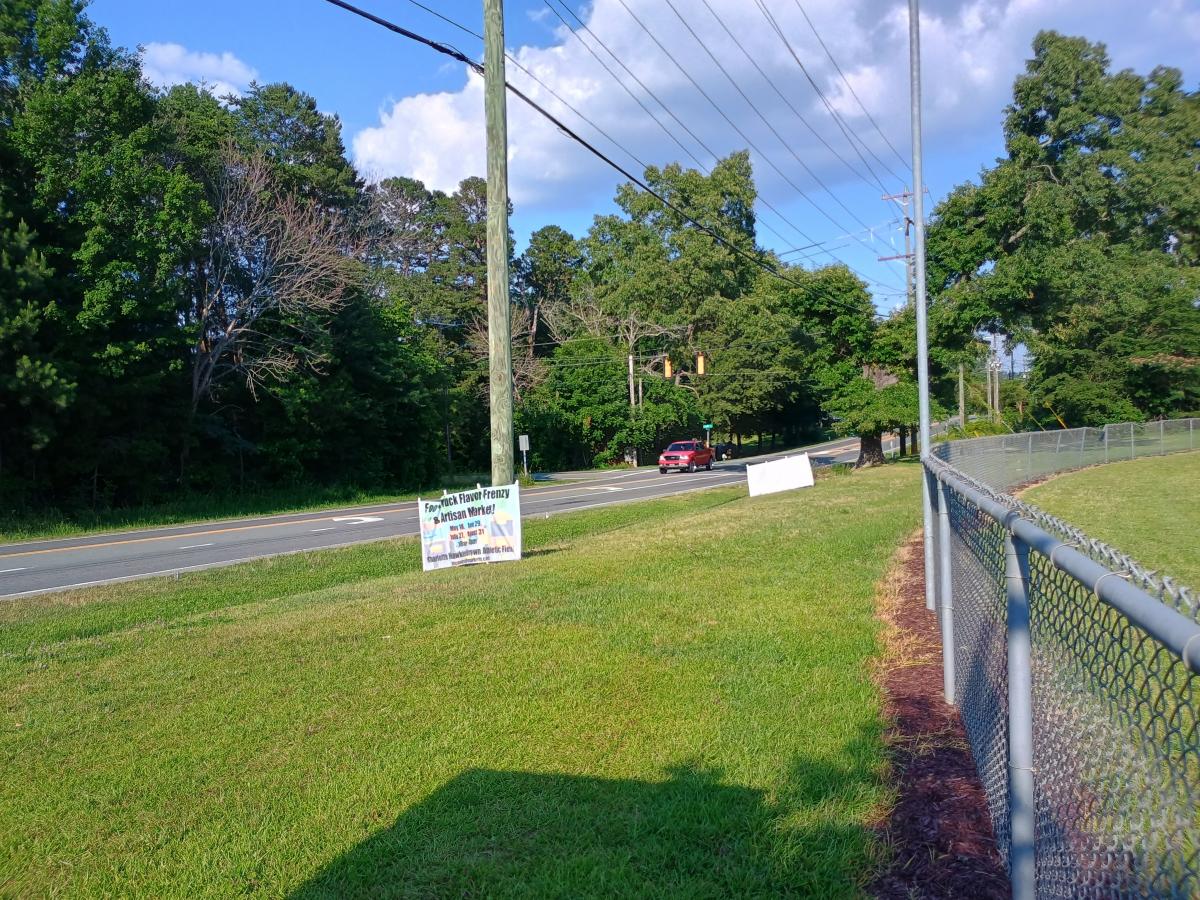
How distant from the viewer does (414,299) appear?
5397cm

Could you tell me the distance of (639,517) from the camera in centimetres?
2197

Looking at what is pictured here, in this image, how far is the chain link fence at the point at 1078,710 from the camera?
1790 mm

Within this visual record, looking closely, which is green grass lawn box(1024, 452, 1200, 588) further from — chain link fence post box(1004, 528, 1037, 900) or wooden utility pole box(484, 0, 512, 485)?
wooden utility pole box(484, 0, 512, 485)

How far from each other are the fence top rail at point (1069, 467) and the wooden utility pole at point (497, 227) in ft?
20.0

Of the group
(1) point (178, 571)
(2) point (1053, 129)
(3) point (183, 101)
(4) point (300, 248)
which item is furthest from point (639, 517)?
(2) point (1053, 129)

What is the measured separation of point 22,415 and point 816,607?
959 inches

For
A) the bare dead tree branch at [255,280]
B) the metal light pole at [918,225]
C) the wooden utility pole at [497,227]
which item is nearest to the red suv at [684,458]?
the bare dead tree branch at [255,280]

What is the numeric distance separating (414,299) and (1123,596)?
179ft

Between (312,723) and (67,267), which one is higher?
(67,267)

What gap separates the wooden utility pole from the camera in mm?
12953

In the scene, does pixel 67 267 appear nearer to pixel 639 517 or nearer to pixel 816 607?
pixel 639 517

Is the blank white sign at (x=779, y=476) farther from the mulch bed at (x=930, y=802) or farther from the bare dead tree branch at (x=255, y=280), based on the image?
the mulch bed at (x=930, y=802)

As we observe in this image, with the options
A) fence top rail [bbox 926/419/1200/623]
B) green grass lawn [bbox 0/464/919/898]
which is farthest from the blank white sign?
green grass lawn [bbox 0/464/919/898]

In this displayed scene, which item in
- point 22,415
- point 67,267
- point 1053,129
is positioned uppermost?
point 1053,129
